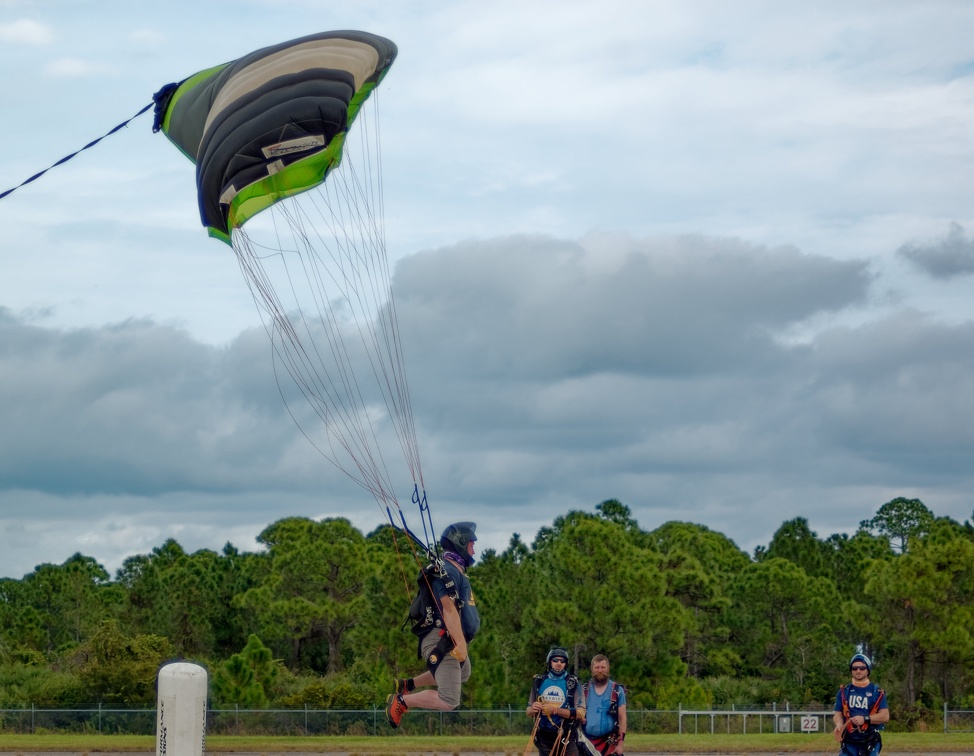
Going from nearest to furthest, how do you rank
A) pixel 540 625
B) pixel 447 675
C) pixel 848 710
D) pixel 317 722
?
1. pixel 848 710
2. pixel 447 675
3. pixel 317 722
4. pixel 540 625

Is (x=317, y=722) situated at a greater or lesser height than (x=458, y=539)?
lesser

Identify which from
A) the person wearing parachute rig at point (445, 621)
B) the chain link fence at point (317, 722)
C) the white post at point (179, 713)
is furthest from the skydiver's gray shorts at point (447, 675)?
the chain link fence at point (317, 722)

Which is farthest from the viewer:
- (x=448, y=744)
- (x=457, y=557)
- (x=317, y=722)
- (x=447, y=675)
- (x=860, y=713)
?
(x=317, y=722)

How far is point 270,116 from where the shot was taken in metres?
13.3

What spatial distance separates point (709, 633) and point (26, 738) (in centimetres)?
2704

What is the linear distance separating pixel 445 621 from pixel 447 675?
547mm

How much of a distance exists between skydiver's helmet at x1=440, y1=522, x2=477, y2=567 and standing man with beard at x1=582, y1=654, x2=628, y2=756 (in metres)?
1.63

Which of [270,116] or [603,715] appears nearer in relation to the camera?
[603,715]

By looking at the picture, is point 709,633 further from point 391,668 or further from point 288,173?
point 288,173

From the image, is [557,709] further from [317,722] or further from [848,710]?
[317,722]

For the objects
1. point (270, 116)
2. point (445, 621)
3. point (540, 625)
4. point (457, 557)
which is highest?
point (270, 116)

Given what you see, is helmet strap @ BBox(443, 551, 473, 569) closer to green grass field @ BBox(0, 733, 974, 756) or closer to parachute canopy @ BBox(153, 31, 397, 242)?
parachute canopy @ BBox(153, 31, 397, 242)

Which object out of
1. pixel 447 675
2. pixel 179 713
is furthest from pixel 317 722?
pixel 179 713

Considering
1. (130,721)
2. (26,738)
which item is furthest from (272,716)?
(26,738)
